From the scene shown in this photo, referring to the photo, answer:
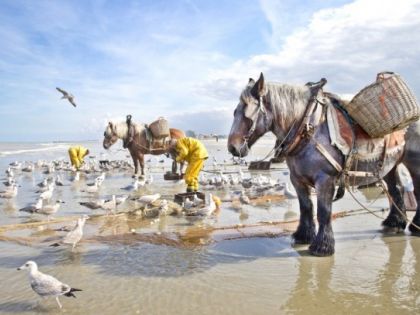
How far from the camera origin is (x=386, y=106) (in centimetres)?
489

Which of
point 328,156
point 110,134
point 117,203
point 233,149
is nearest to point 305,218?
point 328,156

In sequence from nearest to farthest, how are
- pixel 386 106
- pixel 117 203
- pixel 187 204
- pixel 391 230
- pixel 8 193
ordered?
1. pixel 386 106
2. pixel 391 230
3. pixel 187 204
4. pixel 117 203
5. pixel 8 193

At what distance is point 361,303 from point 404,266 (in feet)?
4.54

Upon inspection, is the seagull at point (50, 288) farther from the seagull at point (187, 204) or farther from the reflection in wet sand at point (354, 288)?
the seagull at point (187, 204)

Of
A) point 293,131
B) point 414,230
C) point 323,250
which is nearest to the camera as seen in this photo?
point 323,250

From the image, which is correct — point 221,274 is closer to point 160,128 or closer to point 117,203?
point 117,203

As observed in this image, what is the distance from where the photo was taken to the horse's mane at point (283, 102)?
17.0 feet

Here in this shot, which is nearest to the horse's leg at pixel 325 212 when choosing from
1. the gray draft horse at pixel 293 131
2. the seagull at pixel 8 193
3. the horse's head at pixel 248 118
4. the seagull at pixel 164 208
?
the gray draft horse at pixel 293 131

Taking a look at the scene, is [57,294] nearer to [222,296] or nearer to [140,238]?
[222,296]

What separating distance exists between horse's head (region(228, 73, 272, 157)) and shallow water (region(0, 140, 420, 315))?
1540 millimetres

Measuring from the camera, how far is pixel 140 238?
6184 mm

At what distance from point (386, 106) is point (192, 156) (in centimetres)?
588

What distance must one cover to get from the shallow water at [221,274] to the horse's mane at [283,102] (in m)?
1.89

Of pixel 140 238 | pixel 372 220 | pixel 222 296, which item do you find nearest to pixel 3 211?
pixel 140 238
